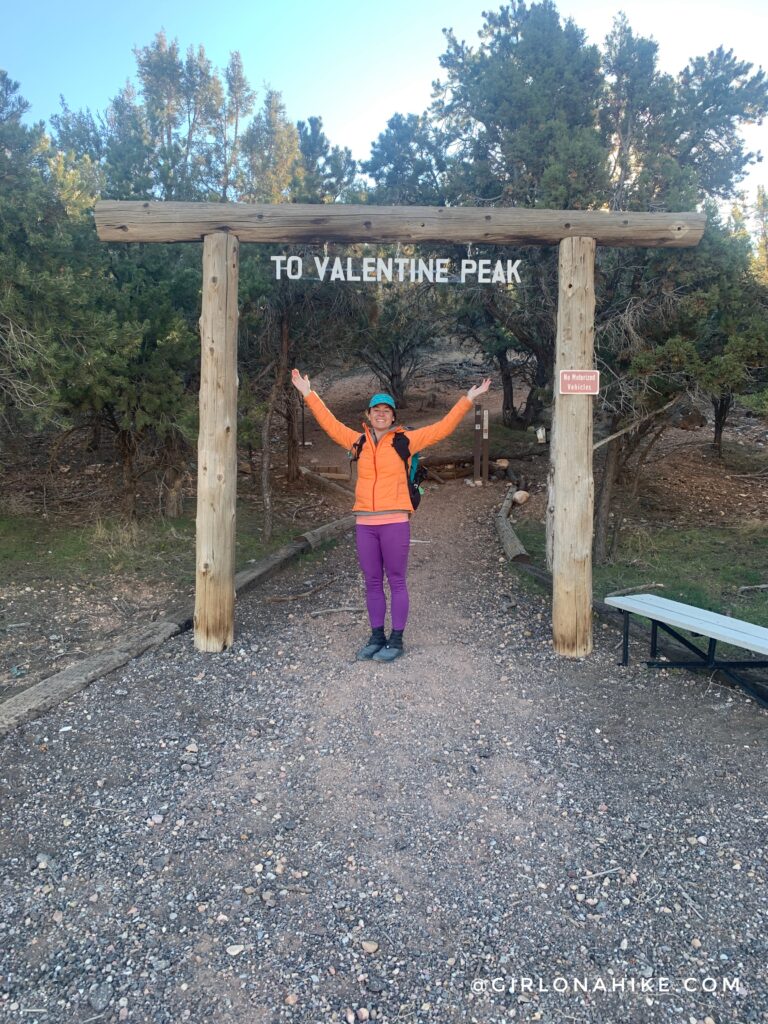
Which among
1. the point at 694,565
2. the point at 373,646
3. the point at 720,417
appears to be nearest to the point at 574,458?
the point at 373,646

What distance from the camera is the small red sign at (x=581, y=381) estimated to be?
552 cm

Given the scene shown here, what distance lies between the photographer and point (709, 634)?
457cm

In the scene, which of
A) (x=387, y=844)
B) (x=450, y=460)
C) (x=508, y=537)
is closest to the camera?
(x=387, y=844)

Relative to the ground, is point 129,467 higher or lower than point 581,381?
lower

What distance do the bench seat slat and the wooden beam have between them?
2788 mm

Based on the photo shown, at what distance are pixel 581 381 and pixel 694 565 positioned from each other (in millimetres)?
4318

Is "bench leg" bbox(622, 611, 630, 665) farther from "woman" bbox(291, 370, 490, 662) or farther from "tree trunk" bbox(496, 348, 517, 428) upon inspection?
"tree trunk" bbox(496, 348, 517, 428)

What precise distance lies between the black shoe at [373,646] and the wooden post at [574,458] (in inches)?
54.4

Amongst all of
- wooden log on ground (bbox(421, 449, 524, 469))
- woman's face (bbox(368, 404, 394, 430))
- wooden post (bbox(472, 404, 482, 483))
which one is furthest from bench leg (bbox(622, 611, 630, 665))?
wooden log on ground (bbox(421, 449, 524, 469))

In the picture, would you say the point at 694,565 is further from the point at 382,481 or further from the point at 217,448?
the point at 217,448

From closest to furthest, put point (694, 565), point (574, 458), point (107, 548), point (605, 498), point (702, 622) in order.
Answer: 1. point (702, 622)
2. point (574, 458)
3. point (107, 548)
4. point (694, 565)
5. point (605, 498)

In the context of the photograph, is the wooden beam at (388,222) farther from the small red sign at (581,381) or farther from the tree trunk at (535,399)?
the tree trunk at (535,399)

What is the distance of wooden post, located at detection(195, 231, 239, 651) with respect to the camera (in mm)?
5648

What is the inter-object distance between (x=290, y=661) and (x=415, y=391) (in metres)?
18.7
